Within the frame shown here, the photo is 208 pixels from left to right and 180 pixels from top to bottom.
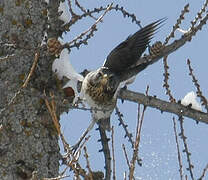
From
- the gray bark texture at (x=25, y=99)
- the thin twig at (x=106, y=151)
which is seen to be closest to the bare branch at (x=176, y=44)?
→ the thin twig at (x=106, y=151)

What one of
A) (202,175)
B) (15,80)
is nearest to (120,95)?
(15,80)

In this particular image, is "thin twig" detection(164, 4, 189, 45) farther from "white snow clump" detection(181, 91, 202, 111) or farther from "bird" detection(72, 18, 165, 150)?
"white snow clump" detection(181, 91, 202, 111)

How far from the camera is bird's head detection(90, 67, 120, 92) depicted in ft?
12.2

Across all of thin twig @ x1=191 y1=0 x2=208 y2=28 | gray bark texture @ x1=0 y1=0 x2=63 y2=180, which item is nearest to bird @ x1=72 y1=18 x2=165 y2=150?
thin twig @ x1=191 y1=0 x2=208 y2=28

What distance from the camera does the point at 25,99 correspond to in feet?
11.2

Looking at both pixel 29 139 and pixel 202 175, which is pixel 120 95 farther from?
pixel 202 175

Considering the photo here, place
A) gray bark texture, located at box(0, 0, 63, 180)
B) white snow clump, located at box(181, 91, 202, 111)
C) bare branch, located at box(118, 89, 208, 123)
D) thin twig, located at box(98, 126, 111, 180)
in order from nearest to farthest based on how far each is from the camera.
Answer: gray bark texture, located at box(0, 0, 63, 180) → thin twig, located at box(98, 126, 111, 180) → bare branch, located at box(118, 89, 208, 123) → white snow clump, located at box(181, 91, 202, 111)

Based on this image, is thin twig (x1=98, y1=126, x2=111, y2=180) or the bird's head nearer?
thin twig (x1=98, y1=126, x2=111, y2=180)

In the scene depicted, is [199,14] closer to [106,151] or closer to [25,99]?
[106,151]

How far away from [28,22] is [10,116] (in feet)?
2.23

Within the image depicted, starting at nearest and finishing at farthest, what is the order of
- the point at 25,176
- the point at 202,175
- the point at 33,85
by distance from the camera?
1. the point at 202,175
2. the point at 25,176
3. the point at 33,85

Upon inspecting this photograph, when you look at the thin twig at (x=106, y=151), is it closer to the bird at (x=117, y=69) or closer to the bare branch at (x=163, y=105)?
the bird at (x=117, y=69)

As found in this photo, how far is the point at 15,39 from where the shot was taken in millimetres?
3502

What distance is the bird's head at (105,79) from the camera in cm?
372
